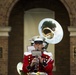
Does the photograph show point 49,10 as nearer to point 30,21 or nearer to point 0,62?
point 30,21

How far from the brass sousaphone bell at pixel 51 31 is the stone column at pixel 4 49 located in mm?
6699

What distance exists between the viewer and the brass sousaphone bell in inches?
311

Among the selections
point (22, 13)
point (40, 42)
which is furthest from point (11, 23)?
point (40, 42)

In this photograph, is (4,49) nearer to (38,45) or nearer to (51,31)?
(51,31)

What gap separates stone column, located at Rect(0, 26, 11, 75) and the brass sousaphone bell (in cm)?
670

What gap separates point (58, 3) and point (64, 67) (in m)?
2.61

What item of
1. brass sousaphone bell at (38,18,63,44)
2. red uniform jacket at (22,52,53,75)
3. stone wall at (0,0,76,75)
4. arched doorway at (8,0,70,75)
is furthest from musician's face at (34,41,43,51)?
arched doorway at (8,0,70,75)

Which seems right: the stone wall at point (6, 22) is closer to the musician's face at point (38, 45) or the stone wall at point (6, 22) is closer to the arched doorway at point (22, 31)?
the arched doorway at point (22, 31)

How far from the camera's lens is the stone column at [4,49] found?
1523 centimetres

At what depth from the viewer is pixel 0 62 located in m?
15.3

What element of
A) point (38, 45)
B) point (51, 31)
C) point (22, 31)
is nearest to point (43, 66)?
point (38, 45)

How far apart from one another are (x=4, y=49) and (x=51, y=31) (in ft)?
23.1

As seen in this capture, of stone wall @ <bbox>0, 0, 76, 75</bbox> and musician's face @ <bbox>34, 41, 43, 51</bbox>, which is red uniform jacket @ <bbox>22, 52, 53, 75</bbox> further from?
stone wall @ <bbox>0, 0, 76, 75</bbox>

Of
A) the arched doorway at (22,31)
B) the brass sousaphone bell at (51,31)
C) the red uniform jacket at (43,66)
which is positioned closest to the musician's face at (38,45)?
the red uniform jacket at (43,66)
